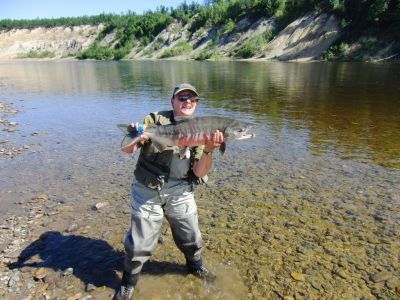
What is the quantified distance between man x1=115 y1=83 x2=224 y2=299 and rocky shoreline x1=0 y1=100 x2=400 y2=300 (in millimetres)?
920

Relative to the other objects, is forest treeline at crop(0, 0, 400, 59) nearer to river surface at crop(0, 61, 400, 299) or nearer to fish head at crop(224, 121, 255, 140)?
river surface at crop(0, 61, 400, 299)

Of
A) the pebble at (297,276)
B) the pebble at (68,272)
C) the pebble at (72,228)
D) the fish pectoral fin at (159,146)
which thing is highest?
the fish pectoral fin at (159,146)

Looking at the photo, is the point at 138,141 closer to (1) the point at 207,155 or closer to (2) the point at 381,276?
(1) the point at 207,155

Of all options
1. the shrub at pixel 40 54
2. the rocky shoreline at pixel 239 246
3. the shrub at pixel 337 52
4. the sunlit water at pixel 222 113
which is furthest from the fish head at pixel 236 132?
the shrub at pixel 40 54

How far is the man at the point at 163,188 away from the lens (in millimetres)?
5016

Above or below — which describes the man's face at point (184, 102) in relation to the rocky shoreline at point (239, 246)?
above

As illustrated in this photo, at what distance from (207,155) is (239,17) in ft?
340

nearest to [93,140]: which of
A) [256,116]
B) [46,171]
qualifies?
[46,171]

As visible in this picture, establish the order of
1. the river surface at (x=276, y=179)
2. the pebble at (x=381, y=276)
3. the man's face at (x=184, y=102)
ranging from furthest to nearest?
the river surface at (x=276, y=179) → the pebble at (x=381, y=276) → the man's face at (x=184, y=102)

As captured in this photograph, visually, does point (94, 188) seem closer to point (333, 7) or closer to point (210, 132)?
point (210, 132)

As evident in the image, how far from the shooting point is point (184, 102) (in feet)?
16.4

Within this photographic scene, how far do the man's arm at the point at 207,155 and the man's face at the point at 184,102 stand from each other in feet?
1.58

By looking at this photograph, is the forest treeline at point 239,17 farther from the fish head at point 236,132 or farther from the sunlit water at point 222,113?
the fish head at point 236,132

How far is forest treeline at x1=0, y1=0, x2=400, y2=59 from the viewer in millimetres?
58625
